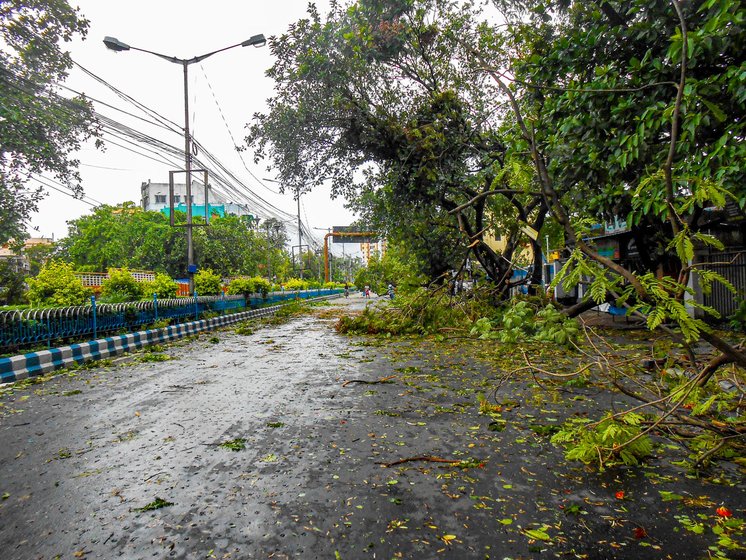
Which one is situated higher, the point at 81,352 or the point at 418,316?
the point at 418,316

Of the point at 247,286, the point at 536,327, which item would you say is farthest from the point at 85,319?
the point at 247,286

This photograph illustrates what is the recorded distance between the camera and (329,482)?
3201 mm

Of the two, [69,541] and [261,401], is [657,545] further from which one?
[261,401]

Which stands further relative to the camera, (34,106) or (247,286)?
(247,286)

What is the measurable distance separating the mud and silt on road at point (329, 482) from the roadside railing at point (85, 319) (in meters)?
3.75

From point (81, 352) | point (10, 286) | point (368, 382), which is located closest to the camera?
point (368, 382)

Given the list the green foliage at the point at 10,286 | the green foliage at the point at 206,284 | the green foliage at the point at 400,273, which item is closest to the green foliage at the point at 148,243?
the green foliage at the point at 10,286

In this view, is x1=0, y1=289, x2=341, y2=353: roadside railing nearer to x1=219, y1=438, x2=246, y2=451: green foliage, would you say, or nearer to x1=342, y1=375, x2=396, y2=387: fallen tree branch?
x1=342, y1=375, x2=396, y2=387: fallen tree branch

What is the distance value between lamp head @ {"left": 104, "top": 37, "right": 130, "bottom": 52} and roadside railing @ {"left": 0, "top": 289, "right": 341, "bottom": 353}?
8.37 meters

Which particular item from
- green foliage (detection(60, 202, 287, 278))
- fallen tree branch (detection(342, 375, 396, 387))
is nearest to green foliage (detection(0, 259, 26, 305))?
green foliage (detection(60, 202, 287, 278))

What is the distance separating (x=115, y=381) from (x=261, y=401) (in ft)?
9.95

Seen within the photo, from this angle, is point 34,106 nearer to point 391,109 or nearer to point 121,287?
point 121,287

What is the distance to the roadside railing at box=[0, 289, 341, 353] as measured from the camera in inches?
348

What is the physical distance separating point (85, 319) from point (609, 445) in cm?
1087
